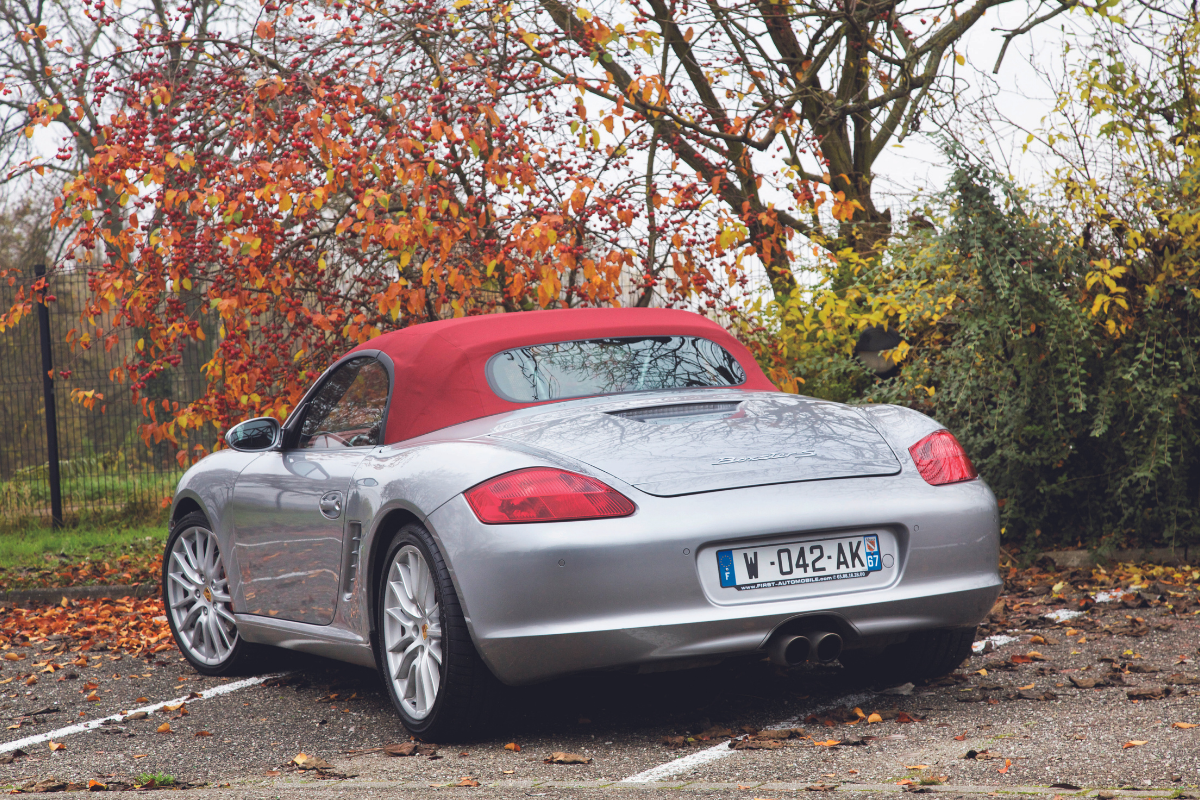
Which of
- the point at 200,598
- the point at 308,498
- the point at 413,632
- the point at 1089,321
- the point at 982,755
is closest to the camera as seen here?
the point at 982,755

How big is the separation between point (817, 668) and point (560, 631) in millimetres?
1749

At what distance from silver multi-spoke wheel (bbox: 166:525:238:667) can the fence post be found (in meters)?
5.98

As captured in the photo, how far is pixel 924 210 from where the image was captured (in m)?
8.70

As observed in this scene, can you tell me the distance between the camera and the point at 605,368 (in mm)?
4754

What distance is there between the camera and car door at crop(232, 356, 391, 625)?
4.68 metres

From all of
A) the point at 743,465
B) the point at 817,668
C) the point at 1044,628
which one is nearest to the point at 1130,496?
the point at 1044,628

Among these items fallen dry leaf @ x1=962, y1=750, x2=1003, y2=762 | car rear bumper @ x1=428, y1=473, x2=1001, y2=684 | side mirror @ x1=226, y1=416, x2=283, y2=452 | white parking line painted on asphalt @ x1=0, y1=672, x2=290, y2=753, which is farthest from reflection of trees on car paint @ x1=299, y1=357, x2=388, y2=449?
fallen dry leaf @ x1=962, y1=750, x2=1003, y2=762

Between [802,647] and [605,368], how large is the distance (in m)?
1.41

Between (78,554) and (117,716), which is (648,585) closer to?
(117,716)

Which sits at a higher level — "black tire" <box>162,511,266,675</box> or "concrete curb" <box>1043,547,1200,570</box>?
"black tire" <box>162,511,266,675</box>

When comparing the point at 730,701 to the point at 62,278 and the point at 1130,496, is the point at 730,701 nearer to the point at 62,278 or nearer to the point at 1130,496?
the point at 1130,496

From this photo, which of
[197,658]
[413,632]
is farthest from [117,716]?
[413,632]

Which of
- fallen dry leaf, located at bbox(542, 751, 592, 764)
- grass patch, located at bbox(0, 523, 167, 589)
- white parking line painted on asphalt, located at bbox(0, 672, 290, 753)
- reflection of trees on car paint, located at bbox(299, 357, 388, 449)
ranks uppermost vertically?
reflection of trees on car paint, located at bbox(299, 357, 388, 449)

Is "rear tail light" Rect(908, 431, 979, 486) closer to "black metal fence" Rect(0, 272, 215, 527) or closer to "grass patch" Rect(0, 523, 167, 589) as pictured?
"grass patch" Rect(0, 523, 167, 589)
